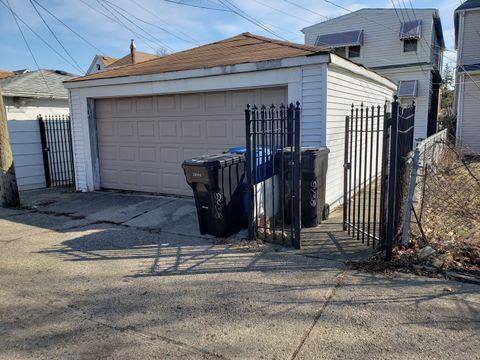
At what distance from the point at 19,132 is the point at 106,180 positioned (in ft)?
9.92

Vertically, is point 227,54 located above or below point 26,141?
above

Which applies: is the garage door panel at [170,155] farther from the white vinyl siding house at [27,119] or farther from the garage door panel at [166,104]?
the white vinyl siding house at [27,119]

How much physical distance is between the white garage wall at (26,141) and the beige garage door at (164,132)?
2.55 metres

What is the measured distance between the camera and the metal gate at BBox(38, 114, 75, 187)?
10.8 m

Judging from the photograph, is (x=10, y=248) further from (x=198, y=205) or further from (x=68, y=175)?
(x=68, y=175)

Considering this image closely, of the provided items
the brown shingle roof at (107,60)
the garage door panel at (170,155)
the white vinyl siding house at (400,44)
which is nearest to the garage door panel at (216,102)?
the garage door panel at (170,155)

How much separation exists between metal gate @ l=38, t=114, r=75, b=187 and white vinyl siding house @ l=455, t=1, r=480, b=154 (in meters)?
14.4

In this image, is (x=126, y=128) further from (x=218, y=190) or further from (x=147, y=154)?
(x=218, y=190)

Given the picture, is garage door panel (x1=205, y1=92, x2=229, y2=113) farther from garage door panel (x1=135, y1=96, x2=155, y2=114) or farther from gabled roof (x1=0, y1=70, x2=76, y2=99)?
gabled roof (x1=0, y1=70, x2=76, y2=99)

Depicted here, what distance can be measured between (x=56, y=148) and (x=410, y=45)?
16.9 metres

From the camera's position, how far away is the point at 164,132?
8414mm

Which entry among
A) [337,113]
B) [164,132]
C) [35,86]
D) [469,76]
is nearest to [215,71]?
[164,132]

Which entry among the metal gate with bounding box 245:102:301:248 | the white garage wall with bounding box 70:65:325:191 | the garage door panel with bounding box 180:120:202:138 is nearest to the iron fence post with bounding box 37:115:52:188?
the white garage wall with bounding box 70:65:325:191

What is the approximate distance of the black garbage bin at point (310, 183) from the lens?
18.5ft
